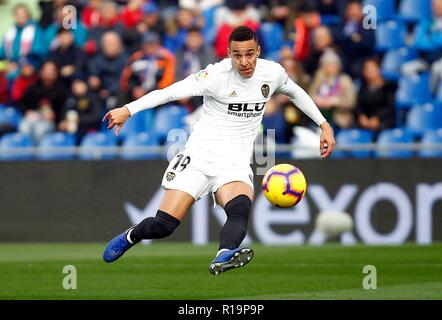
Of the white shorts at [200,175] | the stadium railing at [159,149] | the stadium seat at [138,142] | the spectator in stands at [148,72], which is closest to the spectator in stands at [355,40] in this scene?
the stadium railing at [159,149]

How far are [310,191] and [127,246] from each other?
6.62 metres

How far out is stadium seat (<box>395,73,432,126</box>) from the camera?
1791cm

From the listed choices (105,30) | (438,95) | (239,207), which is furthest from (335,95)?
(239,207)

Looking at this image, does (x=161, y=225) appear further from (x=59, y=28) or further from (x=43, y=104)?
(x=59, y=28)

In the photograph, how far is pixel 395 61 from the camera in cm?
1838

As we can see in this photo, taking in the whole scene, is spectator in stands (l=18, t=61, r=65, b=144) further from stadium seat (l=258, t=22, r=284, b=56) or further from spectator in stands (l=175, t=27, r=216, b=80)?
stadium seat (l=258, t=22, r=284, b=56)

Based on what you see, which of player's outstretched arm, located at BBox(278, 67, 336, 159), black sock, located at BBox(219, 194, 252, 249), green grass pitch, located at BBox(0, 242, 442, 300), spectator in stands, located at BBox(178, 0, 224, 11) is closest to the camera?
black sock, located at BBox(219, 194, 252, 249)

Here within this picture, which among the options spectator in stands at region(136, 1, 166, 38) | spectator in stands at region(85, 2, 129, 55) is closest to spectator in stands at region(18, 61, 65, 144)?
spectator in stands at region(85, 2, 129, 55)

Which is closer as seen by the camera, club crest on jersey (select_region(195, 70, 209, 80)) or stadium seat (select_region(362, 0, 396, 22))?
club crest on jersey (select_region(195, 70, 209, 80))

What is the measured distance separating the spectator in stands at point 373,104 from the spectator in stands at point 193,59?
246cm

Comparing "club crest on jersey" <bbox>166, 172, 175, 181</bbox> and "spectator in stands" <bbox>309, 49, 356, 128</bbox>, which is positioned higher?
"spectator in stands" <bbox>309, 49, 356, 128</bbox>

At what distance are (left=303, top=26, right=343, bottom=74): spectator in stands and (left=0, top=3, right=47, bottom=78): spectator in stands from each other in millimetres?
4693
